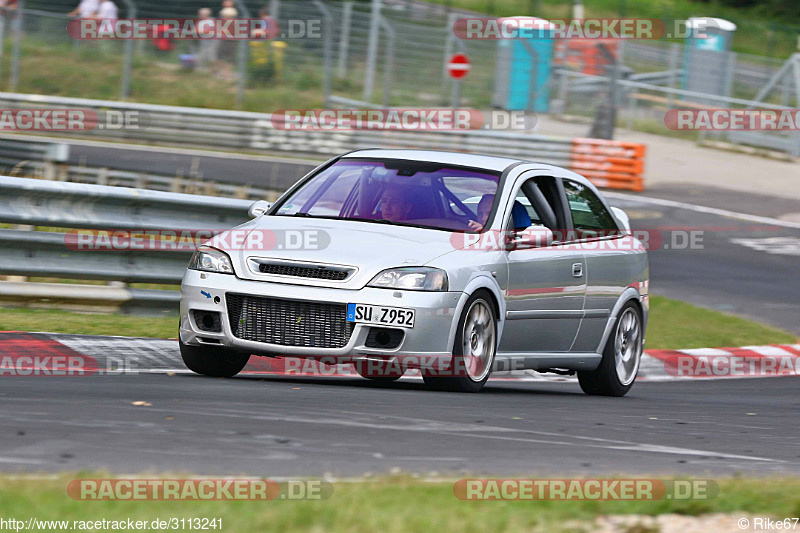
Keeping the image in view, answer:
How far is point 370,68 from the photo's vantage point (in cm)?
3095

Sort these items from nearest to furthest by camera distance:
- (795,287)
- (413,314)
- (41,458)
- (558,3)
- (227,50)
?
(41,458) → (413,314) → (795,287) → (227,50) → (558,3)

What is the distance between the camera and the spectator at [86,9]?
93.2 ft

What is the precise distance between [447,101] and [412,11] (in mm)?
2473

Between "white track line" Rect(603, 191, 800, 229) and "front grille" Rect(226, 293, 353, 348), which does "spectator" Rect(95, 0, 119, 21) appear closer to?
"white track line" Rect(603, 191, 800, 229)

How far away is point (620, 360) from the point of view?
33.5ft

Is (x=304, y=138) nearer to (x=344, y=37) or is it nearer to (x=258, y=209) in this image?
(x=344, y=37)

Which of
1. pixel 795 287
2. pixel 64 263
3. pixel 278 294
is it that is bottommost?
pixel 795 287

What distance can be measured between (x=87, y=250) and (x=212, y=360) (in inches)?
101

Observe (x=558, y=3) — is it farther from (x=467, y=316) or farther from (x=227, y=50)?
(x=467, y=316)

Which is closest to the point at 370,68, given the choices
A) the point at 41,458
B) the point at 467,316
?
the point at 467,316

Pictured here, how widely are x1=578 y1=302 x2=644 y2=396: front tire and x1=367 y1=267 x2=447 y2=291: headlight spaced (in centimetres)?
255

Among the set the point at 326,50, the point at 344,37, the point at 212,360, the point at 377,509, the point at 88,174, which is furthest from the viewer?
the point at 344,37

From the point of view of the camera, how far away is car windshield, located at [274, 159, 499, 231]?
872 centimetres

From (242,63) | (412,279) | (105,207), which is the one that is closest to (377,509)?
(412,279)
